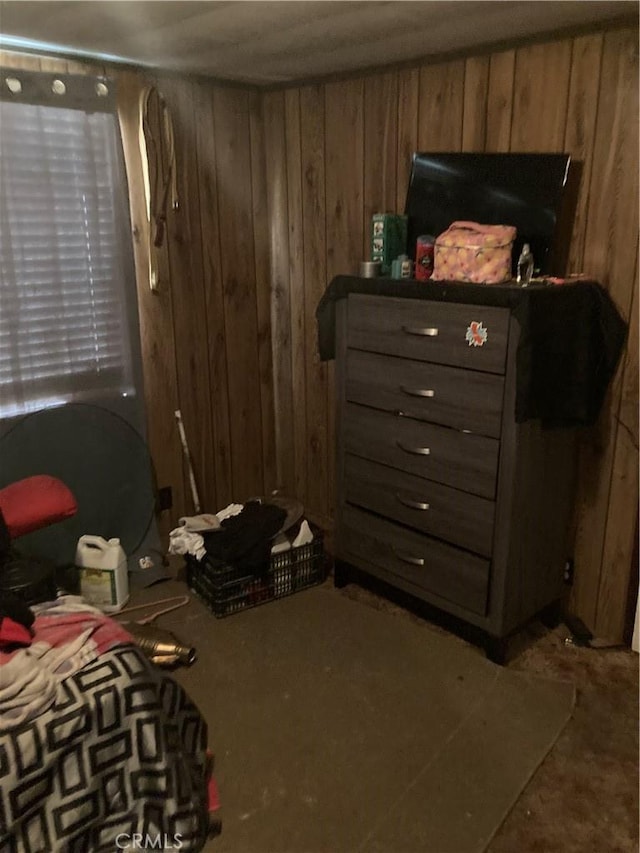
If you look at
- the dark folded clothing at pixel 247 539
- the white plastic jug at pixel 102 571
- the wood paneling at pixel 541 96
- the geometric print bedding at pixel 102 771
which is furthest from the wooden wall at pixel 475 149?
the geometric print bedding at pixel 102 771

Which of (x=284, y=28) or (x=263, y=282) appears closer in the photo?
(x=284, y=28)

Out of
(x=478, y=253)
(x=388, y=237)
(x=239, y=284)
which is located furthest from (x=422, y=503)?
(x=239, y=284)

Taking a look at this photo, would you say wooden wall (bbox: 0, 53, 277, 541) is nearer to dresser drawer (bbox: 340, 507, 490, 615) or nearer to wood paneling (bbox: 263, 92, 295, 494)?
wood paneling (bbox: 263, 92, 295, 494)

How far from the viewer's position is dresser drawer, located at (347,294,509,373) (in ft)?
7.13

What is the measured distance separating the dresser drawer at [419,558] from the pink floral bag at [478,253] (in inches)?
35.3

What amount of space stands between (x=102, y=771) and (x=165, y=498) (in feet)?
5.52

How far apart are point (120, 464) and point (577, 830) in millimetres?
2038

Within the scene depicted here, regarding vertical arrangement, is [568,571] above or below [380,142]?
below

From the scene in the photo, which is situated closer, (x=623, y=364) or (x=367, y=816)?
(x=367, y=816)

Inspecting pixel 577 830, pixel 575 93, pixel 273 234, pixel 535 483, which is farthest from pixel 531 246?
pixel 577 830

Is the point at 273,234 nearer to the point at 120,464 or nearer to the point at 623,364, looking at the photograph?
the point at 120,464

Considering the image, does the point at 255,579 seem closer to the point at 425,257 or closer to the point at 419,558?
the point at 419,558

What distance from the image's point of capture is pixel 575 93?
2281 mm

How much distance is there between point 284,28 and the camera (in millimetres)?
2189
